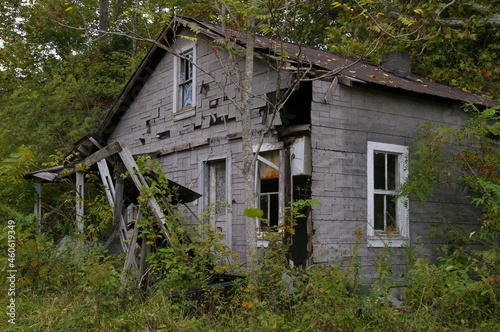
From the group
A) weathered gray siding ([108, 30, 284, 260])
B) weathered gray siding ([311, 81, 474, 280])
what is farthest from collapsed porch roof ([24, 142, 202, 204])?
weathered gray siding ([311, 81, 474, 280])

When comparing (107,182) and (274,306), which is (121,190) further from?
(274,306)

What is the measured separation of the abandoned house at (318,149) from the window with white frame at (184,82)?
31cm

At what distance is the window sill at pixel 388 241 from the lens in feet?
29.7

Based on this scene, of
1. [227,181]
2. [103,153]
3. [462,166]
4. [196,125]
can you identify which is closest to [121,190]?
[103,153]

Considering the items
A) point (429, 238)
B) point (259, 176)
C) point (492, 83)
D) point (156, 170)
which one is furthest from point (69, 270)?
point (492, 83)

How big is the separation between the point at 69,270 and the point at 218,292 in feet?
8.64

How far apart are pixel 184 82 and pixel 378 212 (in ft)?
17.8

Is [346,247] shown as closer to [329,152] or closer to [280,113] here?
[329,152]

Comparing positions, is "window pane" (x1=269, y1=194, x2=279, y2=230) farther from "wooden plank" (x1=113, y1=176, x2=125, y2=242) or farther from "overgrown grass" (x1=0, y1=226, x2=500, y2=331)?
"wooden plank" (x1=113, y1=176, x2=125, y2=242)

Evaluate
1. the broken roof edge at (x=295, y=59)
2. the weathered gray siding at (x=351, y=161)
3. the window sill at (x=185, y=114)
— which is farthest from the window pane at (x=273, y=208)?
the window sill at (x=185, y=114)

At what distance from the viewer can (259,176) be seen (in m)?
9.73

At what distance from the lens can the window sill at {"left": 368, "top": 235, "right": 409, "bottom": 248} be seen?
9062 mm

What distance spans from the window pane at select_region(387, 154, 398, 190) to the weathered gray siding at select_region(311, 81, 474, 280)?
0.32 meters

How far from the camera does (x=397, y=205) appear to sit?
31.3 ft
